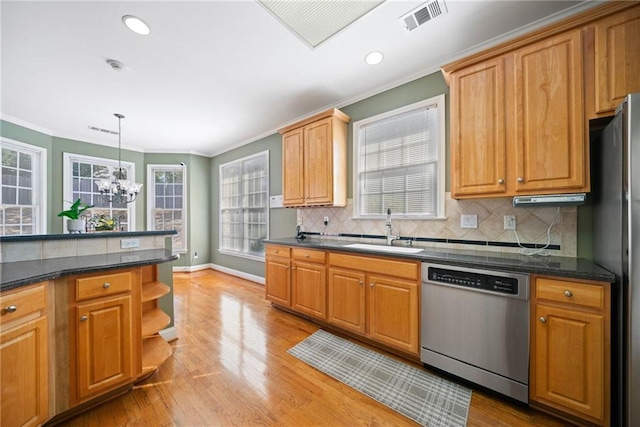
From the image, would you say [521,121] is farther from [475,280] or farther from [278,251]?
[278,251]

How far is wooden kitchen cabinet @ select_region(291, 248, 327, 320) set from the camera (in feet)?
9.09

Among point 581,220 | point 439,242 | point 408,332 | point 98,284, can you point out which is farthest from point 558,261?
point 98,284

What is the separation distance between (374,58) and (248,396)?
10.4ft

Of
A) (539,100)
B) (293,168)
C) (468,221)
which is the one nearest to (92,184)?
(293,168)

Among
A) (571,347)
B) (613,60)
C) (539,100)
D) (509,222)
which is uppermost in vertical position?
(613,60)

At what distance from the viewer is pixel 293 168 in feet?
11.8

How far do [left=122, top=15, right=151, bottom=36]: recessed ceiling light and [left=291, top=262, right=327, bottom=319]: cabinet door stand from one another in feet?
8.83

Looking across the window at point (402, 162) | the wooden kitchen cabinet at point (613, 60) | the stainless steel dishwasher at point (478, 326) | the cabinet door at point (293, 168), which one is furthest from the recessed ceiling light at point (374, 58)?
the stainless steel dishwasher at point (478, 326)

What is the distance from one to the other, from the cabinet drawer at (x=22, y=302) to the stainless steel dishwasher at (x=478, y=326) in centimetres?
251

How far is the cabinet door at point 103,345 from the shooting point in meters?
1.54

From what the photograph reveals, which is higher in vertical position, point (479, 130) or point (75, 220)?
point (479, 130)

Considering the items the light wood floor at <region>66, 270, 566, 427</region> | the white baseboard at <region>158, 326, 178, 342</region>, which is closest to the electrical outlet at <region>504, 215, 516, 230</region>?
the light wood floor at <region>66, 270, 566, 427</region>

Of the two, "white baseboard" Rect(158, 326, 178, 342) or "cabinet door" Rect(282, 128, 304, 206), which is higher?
"cabinet door" Rect(282, 128, 304, 206)

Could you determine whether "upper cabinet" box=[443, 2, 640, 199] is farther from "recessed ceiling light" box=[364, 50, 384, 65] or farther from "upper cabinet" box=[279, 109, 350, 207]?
"upper cabinet" box=[279, 109, 350, 207]
